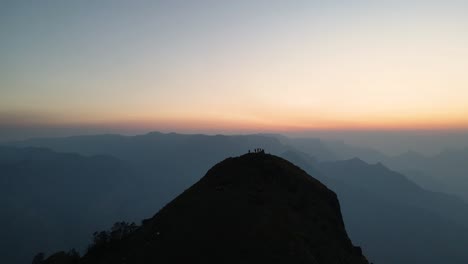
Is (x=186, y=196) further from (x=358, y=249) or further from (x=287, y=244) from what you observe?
(x=358, y=249)

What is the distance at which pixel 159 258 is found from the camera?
37375 mm

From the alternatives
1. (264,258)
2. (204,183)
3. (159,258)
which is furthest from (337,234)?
(159,258)

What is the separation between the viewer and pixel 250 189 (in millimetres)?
49375

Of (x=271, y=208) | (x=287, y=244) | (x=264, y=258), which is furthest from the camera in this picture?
(x=271, y=208)

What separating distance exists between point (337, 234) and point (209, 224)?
19103 millimetres

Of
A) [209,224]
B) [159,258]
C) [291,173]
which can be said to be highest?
[291,173]

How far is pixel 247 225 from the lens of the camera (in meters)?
40.6

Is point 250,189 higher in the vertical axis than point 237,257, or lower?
higher

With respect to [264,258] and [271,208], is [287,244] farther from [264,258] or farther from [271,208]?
[271,208]

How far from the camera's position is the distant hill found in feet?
123

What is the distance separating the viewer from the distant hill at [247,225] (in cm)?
3741

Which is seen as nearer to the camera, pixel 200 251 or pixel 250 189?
pixel 200 251

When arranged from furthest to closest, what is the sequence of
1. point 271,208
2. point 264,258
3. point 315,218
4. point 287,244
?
point 315,218 → point 271,208 → point 287,244 → point 264,258

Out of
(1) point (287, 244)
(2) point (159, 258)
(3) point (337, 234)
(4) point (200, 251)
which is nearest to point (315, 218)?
(3) point (337, 234)
